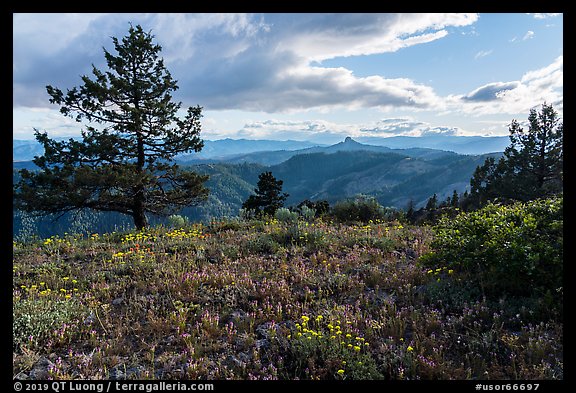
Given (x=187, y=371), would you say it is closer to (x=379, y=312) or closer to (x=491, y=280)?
(x=379, y=312)

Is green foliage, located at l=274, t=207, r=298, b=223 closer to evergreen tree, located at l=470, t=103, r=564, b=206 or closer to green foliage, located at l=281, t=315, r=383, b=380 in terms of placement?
green foliage, located at l=281, t=315, r=383, b=380

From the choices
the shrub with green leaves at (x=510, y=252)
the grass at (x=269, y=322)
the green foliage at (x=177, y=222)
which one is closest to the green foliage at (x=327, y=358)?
the grass at (x=269, y=322)

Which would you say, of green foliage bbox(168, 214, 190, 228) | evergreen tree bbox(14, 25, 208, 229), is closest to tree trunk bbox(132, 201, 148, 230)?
evergreen tree bbox(14, 25, 208, 229)

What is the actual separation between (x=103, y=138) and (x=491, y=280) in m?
19.9

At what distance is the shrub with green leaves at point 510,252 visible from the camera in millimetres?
4457

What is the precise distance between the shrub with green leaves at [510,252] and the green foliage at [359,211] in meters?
7.94

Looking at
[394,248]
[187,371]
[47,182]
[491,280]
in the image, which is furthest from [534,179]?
[47,182]

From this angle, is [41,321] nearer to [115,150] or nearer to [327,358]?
[327,358]

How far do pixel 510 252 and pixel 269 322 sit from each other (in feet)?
12.9

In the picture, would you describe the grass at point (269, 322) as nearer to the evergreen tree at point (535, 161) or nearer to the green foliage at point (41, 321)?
the green foliage at point (41, 321)

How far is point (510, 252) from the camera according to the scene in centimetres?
479

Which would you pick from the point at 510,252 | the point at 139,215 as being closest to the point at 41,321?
the point at 510,252
